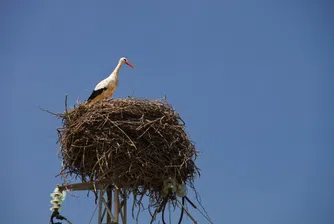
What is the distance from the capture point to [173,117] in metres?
9.59

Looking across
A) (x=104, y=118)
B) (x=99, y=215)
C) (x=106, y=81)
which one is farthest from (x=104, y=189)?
(x=106, y=81)

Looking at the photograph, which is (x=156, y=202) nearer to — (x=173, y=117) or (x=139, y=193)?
(x=139, y=193)

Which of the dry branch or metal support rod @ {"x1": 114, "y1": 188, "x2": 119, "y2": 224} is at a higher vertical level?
the dry branch

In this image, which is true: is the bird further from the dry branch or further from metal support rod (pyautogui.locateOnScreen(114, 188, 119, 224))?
metal support rod (pyautogui.locateOnScreen(114, 188, 119, 224))

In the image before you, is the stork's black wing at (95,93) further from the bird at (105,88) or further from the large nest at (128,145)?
the large nest at (128,145)

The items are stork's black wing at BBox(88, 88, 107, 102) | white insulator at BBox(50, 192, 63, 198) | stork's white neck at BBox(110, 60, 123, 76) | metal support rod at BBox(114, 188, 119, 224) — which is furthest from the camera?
stork's white neck at BBox(110, 60, 123, 76)

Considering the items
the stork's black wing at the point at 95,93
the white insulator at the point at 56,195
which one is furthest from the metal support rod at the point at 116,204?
the stork's black wing at the point at 95,93

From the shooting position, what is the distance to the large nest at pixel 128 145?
28.8 ft

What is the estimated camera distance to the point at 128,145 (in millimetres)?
8852

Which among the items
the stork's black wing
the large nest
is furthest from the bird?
the large nest

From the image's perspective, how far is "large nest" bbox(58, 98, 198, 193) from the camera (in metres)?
8.78

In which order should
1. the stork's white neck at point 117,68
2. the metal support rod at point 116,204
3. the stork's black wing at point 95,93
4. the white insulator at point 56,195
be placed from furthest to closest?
the stork's white neck at point 117,68
the stork's black wing at point 95,93
the white insulator at point 56,195
the metal support rod at point 116,204

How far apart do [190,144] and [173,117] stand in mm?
528

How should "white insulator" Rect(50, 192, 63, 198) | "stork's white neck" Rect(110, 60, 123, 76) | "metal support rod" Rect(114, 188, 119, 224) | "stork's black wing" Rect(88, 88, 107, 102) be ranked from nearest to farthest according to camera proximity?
1. "metal support rod" Rect(114, 188, 119, 224)
2. "white insulator" Rect(50, 192, 63, 198)
3. "stork's black wing" Rect(88, 88, 107, 102)
4. "stork's white neck" Rect(110, 60, 123, 76)
